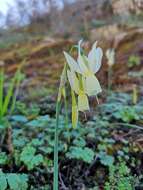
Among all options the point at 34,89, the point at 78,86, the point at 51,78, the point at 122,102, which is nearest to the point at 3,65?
the point at 51,78

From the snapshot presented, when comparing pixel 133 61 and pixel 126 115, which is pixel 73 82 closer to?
pixel 126 115

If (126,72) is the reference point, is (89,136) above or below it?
below

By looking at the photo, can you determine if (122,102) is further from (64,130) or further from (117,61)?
(117,61)

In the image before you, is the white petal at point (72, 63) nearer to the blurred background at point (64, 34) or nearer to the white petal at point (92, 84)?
the white petal at point (92, 84)

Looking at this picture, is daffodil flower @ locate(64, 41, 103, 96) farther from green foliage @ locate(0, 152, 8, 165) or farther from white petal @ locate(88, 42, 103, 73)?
green foliage @ locate(0, 152, 8, 165)

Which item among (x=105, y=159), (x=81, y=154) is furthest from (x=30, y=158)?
(x=105, y=159)

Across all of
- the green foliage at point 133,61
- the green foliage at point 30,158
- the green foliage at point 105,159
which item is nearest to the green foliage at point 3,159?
the green foliage at point 30,158

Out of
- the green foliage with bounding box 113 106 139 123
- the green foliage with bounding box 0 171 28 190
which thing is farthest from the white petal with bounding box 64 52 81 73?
the green foliage with bounding box 113 106 139 123
